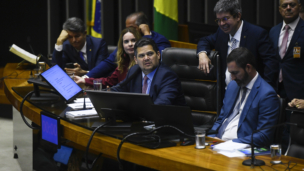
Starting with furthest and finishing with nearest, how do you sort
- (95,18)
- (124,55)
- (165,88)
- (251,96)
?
(95,18) < (124,55) < (165,88) < (251,96)

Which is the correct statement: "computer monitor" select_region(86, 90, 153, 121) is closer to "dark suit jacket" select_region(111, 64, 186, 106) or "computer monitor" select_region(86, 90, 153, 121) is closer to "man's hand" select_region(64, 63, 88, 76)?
"dark suit jacket" select_region(111, 64, 186, 106)

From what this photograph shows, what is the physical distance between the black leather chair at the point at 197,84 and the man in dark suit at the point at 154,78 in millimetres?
293

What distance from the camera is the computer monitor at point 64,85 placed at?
267 cm

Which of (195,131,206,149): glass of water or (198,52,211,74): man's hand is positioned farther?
(198,52,211,74): man's hand

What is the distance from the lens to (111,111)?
84.7 inches

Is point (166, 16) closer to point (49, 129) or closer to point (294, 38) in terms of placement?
point (294, 38)

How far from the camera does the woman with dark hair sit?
121 inches

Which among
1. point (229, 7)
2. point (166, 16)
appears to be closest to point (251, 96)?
point (229, 7)

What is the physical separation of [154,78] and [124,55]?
704 mm

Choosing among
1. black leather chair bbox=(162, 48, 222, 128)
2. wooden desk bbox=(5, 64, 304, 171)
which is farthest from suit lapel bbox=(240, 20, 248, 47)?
wooden desk bbox=(5, 64, 304, 171)

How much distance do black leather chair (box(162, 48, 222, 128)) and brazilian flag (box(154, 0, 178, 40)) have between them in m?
2.12

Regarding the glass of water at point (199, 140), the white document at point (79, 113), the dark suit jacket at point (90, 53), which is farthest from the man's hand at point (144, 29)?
the glass of water at point (199, 140)

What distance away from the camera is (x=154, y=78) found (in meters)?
2.52

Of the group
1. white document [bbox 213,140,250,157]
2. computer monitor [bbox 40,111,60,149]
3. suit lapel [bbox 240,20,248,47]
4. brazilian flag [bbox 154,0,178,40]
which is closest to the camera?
white document [bbox 213,140,250,157]
